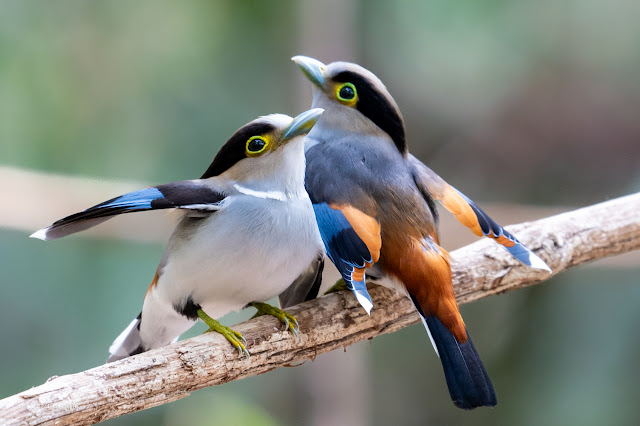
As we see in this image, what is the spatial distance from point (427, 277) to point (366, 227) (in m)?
0.23

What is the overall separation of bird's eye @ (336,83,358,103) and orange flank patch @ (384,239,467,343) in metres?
0.49

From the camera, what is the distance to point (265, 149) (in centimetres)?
206

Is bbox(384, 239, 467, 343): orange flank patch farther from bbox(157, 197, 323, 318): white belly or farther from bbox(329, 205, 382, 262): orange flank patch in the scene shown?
bbox(157, 197, 323, 318): white belly

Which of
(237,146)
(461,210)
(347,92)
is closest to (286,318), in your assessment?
(237,146)

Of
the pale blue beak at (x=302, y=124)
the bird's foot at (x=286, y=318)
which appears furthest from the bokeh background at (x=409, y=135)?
the pale blue beak at (x=302, y=124)

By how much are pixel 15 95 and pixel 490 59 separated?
304cm

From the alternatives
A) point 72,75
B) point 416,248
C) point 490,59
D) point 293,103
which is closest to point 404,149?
point 416,248

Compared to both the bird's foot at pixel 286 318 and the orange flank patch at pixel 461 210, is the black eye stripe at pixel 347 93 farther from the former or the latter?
the bird's foot at pixel 286 318

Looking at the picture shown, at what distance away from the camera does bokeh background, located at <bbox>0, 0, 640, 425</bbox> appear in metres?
4.08

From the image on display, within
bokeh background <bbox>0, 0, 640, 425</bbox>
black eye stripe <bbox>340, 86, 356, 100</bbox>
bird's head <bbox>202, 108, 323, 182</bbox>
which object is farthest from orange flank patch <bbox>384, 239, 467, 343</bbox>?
bokeh background <bbox>0, 0, 640, 425</bbox>

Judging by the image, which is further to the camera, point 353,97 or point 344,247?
point 353,97

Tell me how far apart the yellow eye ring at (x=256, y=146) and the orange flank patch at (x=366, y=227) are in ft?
0.86

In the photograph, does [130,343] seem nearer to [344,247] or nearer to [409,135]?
[344,247]

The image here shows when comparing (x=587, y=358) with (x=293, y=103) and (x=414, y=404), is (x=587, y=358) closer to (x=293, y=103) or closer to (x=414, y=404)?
(x=414, y=404)
